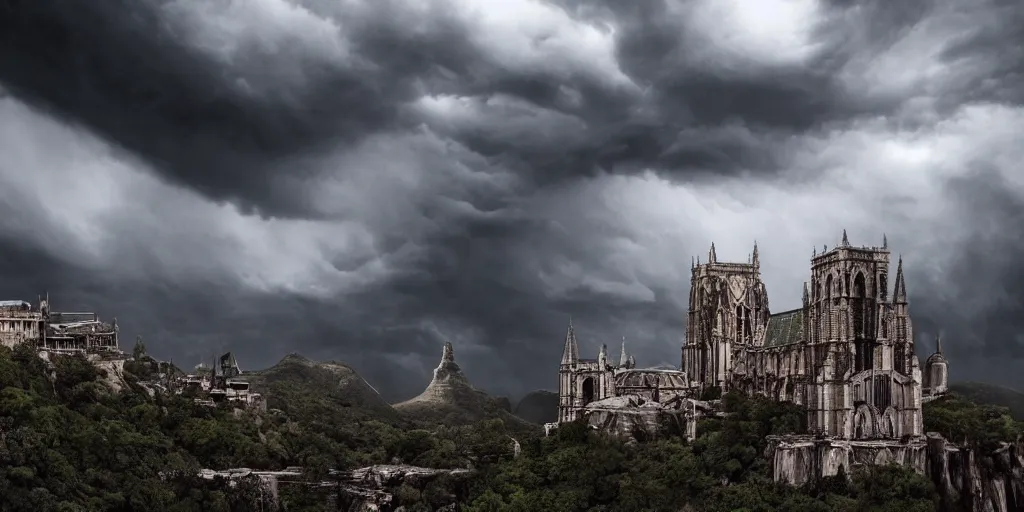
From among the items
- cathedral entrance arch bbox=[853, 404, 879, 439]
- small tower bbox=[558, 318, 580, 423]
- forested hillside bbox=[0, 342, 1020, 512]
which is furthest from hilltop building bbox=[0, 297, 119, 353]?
cathedral entrance arch bbox=[853, 404, 879, 439]

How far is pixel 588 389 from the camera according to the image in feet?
494

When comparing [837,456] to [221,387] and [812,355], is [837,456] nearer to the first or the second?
[812,355]

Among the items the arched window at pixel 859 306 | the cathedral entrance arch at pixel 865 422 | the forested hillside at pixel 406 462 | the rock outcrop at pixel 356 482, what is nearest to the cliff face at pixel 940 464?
the forested hillside at pixel 406 462

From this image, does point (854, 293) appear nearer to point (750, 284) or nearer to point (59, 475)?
point (750, 284)

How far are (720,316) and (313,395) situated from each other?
7337 centimetres

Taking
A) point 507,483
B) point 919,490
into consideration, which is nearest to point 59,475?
point 507,483

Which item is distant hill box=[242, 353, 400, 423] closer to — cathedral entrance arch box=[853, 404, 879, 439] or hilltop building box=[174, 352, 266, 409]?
hilltop building box=[174, 352, 266, 409]

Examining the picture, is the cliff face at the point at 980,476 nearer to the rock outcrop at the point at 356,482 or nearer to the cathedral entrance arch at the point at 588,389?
the rock outcrop at the point at 356,482

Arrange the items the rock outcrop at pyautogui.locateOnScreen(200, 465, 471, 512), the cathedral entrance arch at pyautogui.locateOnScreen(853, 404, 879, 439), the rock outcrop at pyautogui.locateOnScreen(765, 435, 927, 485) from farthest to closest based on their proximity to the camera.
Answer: the rock outcrop at pyautogui.locateOnScreen(200, 465, 471, 512)
the cathedral entrance arch at pyautogui.locateOnScreen(853, 404, 879, 439)
the rock outcrop at pyautogui.locateOnScreen(765, 435, 927, 485)

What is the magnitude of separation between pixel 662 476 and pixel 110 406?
61.9 meters

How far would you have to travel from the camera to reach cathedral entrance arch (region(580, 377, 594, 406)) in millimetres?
149625

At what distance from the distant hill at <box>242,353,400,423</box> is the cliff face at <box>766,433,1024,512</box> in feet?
258

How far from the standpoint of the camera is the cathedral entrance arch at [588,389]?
150 meters

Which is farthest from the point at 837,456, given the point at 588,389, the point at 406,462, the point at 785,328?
the point at 406,462
